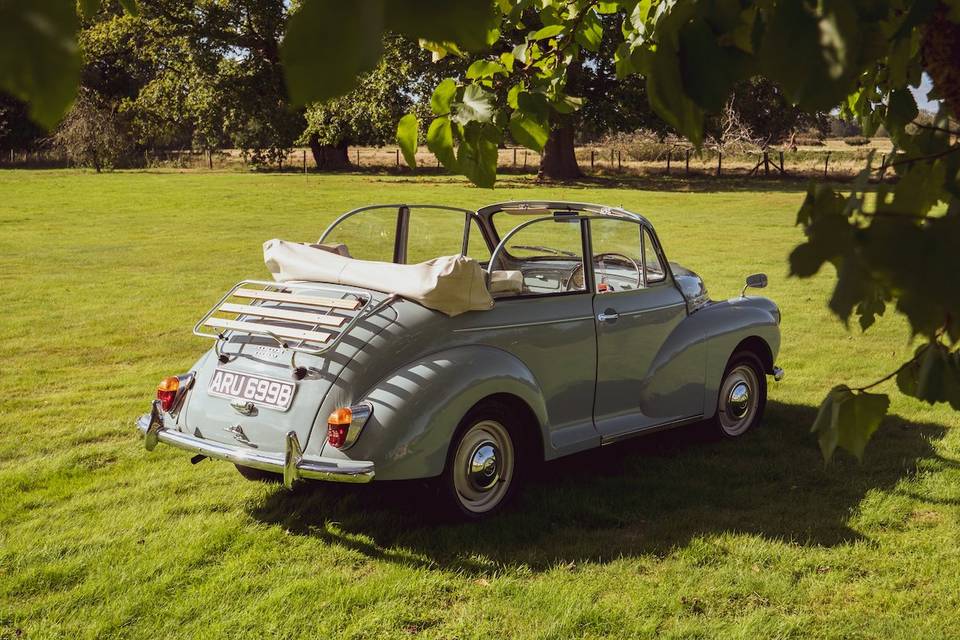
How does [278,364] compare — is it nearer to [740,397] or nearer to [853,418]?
[740,397]

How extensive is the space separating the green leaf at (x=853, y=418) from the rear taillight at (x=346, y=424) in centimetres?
325

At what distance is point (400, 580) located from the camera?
488 centimetres

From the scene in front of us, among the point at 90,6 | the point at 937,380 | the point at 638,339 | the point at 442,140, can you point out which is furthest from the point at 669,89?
the point at 638,339

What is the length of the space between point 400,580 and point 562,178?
37.8 m

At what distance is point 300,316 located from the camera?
551cm

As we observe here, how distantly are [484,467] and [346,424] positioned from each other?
98cm

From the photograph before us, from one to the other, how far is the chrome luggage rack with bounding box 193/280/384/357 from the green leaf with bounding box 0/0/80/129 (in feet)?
14.2

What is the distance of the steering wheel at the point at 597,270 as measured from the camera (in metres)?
6.72

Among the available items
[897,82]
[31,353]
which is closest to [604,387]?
[897,82]

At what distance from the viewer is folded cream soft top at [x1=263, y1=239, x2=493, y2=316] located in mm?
5496

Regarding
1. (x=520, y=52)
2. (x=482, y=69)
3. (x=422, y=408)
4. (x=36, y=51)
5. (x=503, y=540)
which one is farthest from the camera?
(x=503, y=540)

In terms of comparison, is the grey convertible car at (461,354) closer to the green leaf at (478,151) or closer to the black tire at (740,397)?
the black tire at (740,397)

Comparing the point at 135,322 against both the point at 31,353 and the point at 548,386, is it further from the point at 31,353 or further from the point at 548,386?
the point at 548,386

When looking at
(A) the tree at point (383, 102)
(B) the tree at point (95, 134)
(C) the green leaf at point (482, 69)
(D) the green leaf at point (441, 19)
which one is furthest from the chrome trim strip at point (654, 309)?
(B) the tree at point (95, 134)
